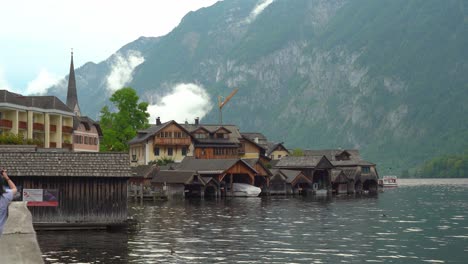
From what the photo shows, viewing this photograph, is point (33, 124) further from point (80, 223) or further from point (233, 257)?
point (233, 257)

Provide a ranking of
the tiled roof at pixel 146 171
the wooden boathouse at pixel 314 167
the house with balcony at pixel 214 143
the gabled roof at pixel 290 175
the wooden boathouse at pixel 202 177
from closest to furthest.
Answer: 1. the wooden boathouse at pixel 202 177
2. the tiled roof at pixel 146 171
3. the gabled roof at pixel 290 175
4. the wooden boathouse at pixel 314 167
5. the house with balcony at pixel 214 143

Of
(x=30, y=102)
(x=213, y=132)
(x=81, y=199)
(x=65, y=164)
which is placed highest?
(x=30, y=102)

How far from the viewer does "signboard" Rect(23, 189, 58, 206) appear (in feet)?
155

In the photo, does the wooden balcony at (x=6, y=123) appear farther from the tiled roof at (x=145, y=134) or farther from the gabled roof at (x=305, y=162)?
the gabled roof at (x=305, y=162)

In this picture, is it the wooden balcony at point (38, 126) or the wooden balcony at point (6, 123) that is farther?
the wooden balcony at point (38, 126)

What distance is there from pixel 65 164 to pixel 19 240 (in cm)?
3130

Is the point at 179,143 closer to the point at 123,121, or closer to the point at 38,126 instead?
the point at 123,121

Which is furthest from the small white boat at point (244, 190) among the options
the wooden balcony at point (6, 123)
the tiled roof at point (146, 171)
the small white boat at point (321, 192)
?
the wooden balcony at point (6, 123)

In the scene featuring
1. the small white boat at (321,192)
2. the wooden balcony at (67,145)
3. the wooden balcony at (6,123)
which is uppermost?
the wooden balcony at (6,123)

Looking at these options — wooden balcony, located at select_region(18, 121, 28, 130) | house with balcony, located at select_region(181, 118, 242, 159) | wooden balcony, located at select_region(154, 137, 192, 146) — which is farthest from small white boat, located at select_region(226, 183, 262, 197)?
wooden balcony, located at select_region(18, 121, 28, 130)

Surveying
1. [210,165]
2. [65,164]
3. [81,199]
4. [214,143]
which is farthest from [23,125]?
[81,199]

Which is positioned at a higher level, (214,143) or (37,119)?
(37,119)

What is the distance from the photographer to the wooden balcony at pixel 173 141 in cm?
13925

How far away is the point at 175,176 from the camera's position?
369 ft
